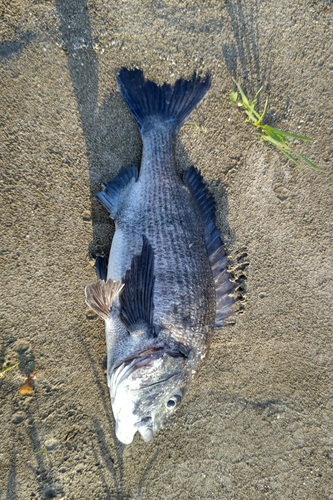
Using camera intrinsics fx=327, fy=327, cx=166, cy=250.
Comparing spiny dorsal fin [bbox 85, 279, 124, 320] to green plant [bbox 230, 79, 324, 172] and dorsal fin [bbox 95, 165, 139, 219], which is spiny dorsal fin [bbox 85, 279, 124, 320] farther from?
green plant [bbox 230, 79, 324, 172]

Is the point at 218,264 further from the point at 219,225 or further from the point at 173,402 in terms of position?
the point at 173,402

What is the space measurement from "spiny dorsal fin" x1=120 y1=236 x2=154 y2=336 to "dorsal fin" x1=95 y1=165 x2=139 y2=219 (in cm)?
58

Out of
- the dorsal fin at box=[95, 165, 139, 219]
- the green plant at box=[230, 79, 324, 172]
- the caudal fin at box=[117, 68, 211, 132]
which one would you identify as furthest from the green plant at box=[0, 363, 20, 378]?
the green plant at box=[230, 79, 324, 172]

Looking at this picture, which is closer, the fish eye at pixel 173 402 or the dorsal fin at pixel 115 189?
the fish eye at pixel 173 402

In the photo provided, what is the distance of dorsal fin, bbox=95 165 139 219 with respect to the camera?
2762 mm

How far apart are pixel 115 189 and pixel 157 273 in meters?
0.88

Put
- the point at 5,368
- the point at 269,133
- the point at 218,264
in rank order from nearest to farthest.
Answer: the point at 218,264 → the point at 5,368 → the point at 269,133

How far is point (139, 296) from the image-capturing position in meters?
2.31

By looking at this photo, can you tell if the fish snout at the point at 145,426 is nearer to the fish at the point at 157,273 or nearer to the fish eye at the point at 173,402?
the fish at the point at 157,273

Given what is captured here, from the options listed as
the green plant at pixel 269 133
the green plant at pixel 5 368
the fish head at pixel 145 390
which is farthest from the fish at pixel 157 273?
the green plant at pixel 5 368

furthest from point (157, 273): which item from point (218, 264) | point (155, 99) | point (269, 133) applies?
point (269, 133)

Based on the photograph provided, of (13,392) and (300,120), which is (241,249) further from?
(13,392)

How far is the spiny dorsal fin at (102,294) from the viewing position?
7.86 feet

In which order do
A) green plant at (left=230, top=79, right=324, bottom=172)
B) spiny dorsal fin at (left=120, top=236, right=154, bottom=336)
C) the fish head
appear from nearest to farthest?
1. the fish head
2. spiny dorsal fin at (left=120, top=236, right=154, bottom=336)
3. green plant at (left=230, top=79, right=324, bottom=172)
